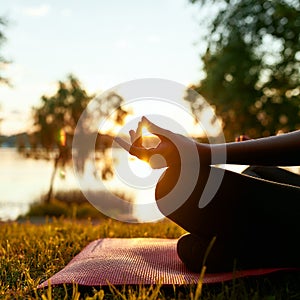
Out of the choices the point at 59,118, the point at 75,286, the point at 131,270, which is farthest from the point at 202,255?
the point at 59,118

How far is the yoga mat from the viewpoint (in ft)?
5.35

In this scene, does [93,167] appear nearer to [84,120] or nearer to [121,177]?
[84,120]

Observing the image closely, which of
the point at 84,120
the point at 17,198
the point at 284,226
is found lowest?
the point at 17,198

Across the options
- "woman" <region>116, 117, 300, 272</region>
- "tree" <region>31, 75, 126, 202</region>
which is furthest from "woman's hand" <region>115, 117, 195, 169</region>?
"tree" <region>31, 75, 126, 202</region>

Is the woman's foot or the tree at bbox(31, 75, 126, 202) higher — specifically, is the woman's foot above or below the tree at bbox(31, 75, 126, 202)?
below

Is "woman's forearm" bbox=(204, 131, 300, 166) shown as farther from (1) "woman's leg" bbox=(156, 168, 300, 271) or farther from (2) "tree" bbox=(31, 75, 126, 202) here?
(2) "tree" bbox=(31, 75, 126, 202)

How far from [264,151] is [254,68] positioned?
1433 cm

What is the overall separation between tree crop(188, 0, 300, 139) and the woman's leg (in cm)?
1343

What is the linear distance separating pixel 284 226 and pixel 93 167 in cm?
1173

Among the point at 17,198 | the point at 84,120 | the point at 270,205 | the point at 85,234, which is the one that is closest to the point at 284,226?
the point at 270,205

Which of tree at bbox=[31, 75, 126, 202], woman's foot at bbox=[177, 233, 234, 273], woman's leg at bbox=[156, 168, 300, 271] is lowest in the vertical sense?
woman's foot at bbox=[177, 233, 234, 273]

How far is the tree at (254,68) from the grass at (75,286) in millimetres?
12366

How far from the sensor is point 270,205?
1.52 metres

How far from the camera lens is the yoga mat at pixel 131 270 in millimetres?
1632
